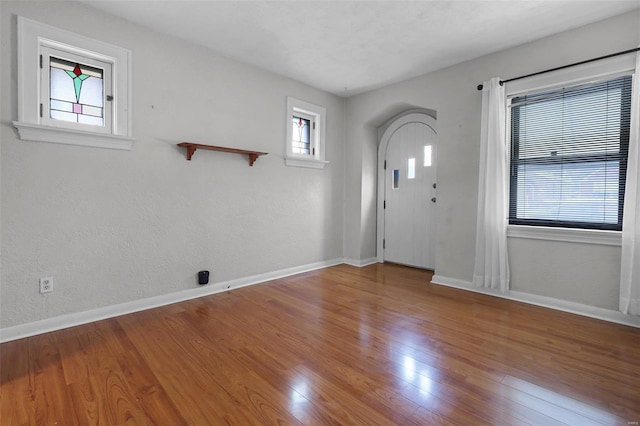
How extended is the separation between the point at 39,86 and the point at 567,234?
489 cm

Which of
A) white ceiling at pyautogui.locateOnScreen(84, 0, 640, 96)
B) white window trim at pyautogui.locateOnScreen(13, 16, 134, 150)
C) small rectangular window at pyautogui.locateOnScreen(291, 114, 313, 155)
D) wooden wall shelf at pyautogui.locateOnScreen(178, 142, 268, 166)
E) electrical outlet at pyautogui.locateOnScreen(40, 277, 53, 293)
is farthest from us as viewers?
small rectangular window at pyautogui.locateOnScreen(291, 114, 313, 155)

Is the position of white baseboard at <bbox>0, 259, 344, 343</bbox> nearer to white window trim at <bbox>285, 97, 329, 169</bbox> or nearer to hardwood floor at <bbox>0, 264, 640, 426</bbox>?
hardwood floor at <bbox>0, 264, 640, 426</bbox>

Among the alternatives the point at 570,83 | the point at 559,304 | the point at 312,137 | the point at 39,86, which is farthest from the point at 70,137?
the point at 559,304

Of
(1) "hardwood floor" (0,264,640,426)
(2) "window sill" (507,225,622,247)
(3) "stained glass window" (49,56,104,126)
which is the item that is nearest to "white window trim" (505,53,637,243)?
(2) "window sill" (507,225,622,247)

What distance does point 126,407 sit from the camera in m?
1.56

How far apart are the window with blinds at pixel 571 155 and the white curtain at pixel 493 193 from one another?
19cm

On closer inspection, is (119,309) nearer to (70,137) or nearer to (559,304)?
Result: (70,137)

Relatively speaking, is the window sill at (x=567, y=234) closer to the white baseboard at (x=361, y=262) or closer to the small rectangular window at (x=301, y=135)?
the white baseboard at (x=361, y=262)

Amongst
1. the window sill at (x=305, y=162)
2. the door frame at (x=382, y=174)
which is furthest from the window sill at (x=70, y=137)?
the door frame at (x=382, y=174)

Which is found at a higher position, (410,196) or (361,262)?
(410,196)

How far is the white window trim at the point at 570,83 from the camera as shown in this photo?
2660mm

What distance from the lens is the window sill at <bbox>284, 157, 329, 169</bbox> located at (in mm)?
4155

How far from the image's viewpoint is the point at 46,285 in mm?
2434

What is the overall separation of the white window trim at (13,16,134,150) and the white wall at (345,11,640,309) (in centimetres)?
323
